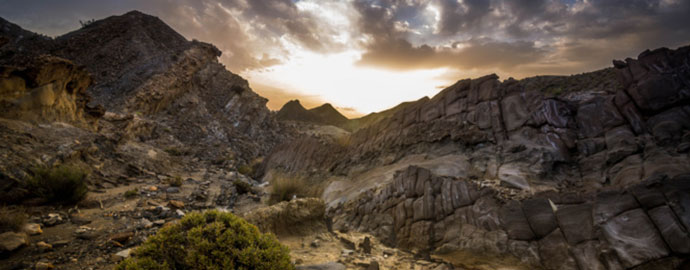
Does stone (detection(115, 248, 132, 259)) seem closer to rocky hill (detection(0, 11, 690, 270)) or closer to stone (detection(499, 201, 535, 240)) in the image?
rocky hill (detection(0, 11, 690, 270))

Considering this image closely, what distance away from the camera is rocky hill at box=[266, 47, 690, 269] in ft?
17.1

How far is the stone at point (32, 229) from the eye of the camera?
6018 mm

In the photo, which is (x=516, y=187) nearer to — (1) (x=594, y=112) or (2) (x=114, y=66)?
(1) (x=594, y=112)

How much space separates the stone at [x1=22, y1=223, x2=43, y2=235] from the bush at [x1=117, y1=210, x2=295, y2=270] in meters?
4.66

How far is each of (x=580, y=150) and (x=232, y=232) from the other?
12194mm

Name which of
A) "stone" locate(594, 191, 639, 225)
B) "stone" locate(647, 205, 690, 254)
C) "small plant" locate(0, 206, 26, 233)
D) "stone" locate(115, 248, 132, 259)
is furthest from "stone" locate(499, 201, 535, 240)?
"small plant" locate(0, 206, 26, 233)

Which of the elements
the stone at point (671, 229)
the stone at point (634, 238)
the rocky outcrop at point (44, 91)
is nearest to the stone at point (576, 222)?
the stone at point (634, 238)

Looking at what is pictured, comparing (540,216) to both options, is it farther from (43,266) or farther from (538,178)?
(43,266)

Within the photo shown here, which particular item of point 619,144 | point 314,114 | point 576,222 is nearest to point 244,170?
point 576,222

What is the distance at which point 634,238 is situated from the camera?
4.94 metres

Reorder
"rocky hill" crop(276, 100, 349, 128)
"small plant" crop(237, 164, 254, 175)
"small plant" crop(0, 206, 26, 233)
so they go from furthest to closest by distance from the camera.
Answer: "rocky hill" crop(276, 100, 349, 128), "small plant" crop(237, 164, 254, 175), "small plant" crop(0, 206, 26, 233)

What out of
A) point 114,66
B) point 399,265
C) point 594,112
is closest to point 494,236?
point 399,265

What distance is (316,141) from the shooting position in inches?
870

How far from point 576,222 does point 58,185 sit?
566 inches
